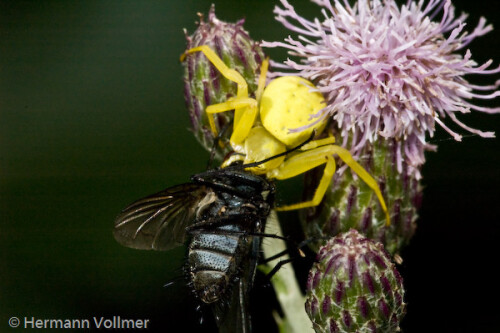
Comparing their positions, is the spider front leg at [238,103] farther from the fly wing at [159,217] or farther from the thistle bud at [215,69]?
the fly wing at [159,217]

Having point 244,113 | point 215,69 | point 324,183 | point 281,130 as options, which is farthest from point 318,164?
point 215,69

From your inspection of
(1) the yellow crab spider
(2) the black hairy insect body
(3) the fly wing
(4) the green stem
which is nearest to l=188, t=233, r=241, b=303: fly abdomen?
(2) the black hairy insect body

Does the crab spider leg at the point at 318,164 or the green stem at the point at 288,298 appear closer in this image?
the crab spider leg at the point at 318,164

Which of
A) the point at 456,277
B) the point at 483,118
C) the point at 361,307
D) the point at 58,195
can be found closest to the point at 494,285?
the point at 456,277

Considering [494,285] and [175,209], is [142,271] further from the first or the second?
[494,285]

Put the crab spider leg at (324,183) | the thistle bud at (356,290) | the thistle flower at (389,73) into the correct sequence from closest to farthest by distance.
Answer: the thistle bud at (356,290)
the thistle flower at (389,73)
the crab spider leg at (324,183)

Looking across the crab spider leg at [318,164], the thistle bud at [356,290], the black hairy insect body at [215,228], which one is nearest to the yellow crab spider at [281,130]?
the crab spider leg at [318,164]
